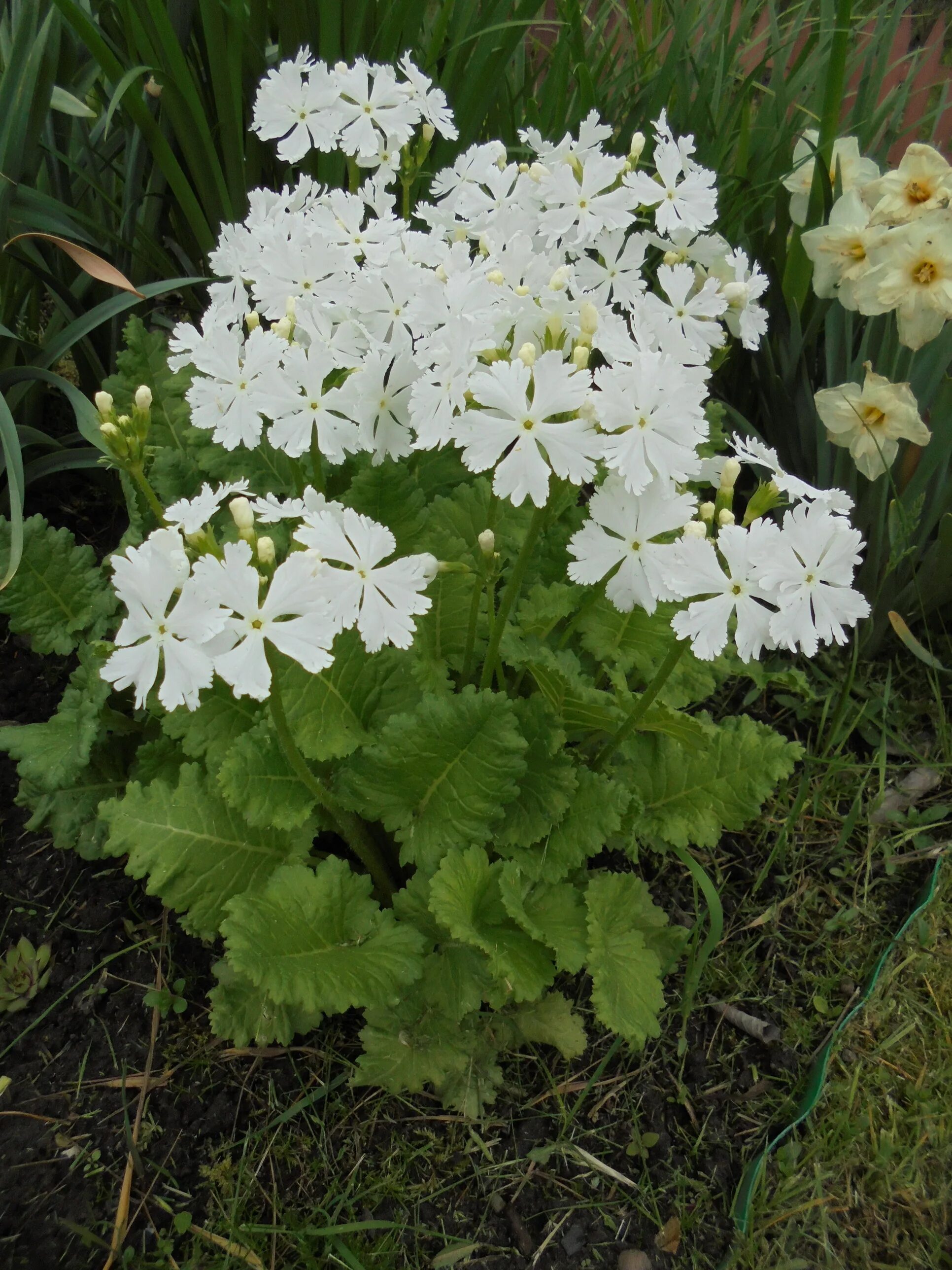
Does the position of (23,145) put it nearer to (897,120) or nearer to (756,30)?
(897,120)

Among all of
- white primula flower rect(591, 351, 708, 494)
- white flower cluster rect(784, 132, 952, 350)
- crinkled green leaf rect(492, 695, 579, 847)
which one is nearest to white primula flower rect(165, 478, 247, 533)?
white primula flower rect(591, 351, 708, 494)

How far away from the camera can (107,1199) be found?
5.28 ft

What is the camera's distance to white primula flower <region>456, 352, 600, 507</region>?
3.91 feet

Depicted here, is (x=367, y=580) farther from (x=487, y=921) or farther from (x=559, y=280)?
(x=487, y=921)

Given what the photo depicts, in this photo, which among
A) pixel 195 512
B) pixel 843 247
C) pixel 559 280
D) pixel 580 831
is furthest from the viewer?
pixel 843 247

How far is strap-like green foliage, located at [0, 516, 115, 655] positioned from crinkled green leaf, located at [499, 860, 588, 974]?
1.03 metres

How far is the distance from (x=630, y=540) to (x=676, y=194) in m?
0.75

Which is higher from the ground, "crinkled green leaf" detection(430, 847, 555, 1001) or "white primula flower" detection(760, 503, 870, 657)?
"white primula flower" detection(760, 503, 870, 657)

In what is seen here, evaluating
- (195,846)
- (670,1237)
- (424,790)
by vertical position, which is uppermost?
(424,790)

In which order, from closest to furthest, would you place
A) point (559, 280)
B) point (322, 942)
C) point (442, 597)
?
point (559, 280)
point (322, 942)
point (442, 597)

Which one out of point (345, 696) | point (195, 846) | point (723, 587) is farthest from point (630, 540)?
point (195, 846)

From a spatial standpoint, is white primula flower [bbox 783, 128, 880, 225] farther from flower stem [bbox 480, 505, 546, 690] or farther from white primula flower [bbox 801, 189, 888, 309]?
flower stem [bbox 480, 505, 546, 690]

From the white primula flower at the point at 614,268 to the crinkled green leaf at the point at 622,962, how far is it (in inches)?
41.0

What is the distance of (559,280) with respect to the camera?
1.37m
